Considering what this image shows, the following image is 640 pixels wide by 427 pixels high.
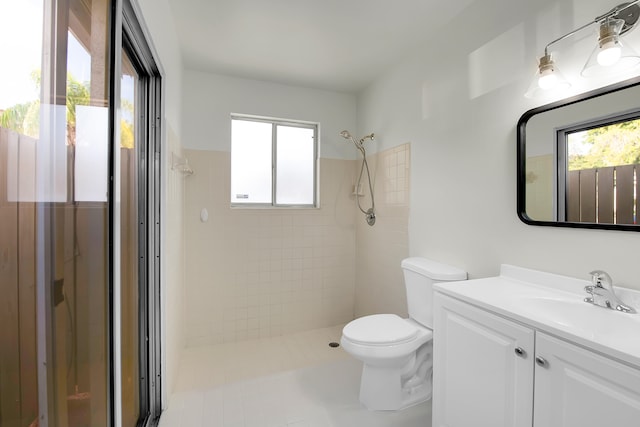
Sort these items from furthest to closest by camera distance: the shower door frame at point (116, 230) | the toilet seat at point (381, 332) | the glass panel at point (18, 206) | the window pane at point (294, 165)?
1. the window pane at point (294, 165)
2. the toilet seat at point (381, 332)
3. the shower door frame at point (116, 230)
4. the glass panel at point (18, 206)

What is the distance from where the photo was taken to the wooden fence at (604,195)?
114 cm

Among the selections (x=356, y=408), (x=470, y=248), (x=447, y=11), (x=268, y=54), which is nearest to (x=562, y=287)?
(x=470, y=248)

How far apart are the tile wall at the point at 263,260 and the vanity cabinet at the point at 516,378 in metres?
1.67

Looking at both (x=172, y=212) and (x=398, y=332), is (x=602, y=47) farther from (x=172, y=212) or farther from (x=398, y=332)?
(x=172, y=212)

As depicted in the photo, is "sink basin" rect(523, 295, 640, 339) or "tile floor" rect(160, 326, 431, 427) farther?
"tile floor" rect(160, 326, 431, 427)

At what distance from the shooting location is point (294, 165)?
305 cm

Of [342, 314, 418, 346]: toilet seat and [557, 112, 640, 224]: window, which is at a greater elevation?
[557, 112, 640, 224]: window

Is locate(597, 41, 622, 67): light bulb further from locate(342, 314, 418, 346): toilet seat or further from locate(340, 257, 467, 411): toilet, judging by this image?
locate(342, 314, 418, 346): toilet seat

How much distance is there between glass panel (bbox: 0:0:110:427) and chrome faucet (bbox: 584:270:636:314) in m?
1.71

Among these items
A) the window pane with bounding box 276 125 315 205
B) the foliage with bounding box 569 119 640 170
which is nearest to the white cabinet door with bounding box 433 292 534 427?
the foliage with bounding box 569 119 640 170

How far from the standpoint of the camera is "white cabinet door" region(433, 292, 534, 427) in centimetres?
108

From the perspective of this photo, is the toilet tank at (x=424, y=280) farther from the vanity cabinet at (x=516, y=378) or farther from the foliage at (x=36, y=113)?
the foliage at (x=36, y=113)

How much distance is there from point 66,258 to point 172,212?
4.27ft

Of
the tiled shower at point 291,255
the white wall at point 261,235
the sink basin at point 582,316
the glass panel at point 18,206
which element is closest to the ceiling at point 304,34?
the white wall at point 261,235
